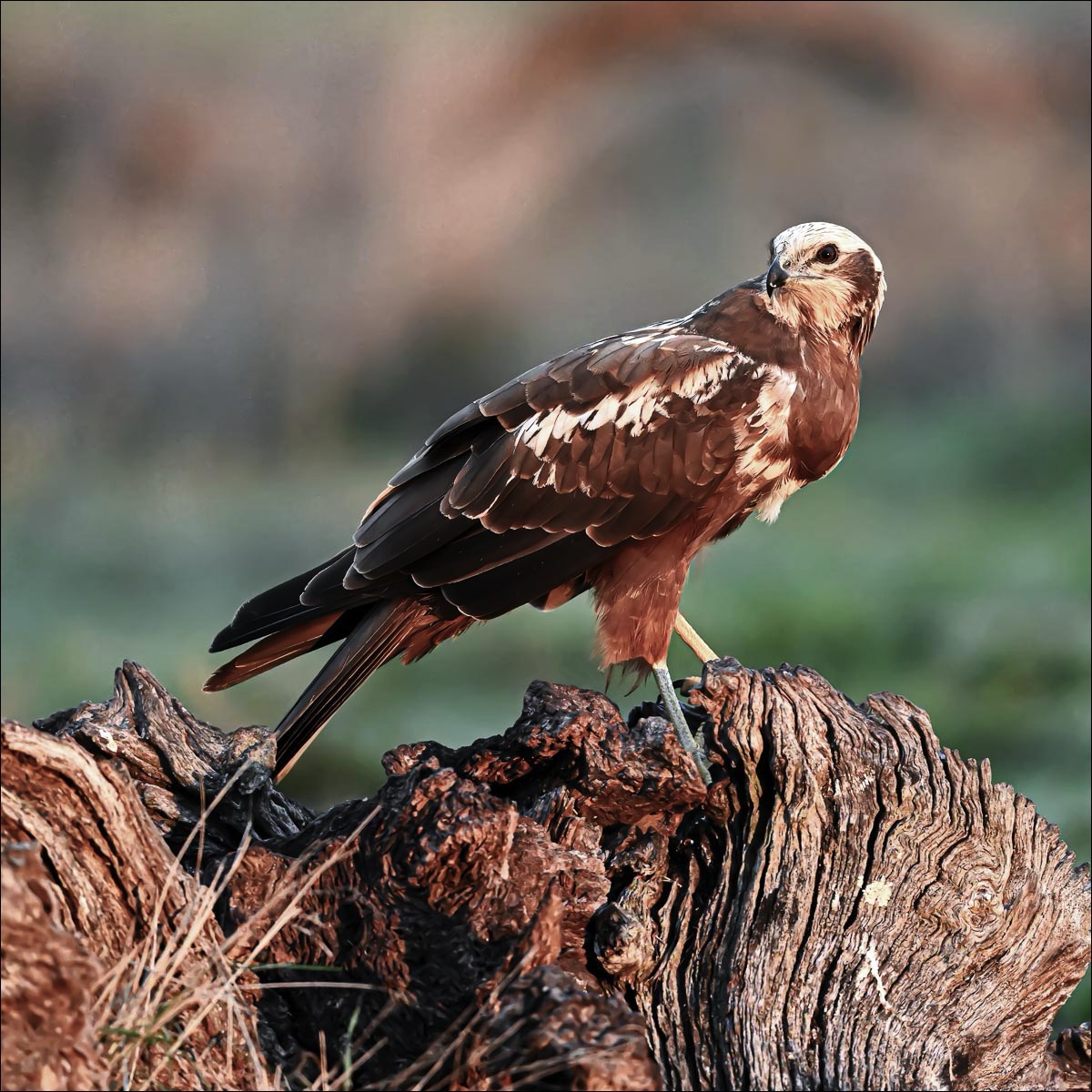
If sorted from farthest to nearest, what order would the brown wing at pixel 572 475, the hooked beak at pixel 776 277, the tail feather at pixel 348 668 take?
the hooked beak at pixel 776 277 < the brown wing at pixel 572 475 < the tail feather at pixel 348 668

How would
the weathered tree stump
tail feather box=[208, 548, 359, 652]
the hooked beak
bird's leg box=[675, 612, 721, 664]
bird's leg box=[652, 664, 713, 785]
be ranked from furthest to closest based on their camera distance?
1. bird's leg box=[675, 612, 721, 664]
2. the hooked beak
3. tail feather box=[208, 548, 359, 652]
4. bird's leg box=[652, 664, 713, 785]
5. the weathered tree stump

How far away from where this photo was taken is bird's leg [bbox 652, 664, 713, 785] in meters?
4.00

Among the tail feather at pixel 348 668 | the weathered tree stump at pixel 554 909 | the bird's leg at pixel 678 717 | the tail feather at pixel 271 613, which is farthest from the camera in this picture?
the tail feather at pixel 271 613

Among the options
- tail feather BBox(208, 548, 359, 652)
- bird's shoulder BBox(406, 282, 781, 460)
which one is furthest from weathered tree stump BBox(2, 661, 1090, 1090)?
bird's shoulder BBox(406, 282, 781, 460)

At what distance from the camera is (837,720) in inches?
152

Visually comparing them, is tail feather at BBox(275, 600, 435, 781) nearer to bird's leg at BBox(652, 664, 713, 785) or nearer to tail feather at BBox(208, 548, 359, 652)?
tail feather at BBox(208, 548, 359, 652)

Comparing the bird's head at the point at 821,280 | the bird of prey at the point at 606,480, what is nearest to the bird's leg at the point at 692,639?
the bird of prey at the point at 606,480

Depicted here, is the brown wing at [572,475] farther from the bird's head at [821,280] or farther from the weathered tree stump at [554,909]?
the weathered tree stump at [554,909]

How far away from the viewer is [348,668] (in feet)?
15.4

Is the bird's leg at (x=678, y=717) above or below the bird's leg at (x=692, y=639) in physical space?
below

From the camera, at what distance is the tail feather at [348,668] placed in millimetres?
4445


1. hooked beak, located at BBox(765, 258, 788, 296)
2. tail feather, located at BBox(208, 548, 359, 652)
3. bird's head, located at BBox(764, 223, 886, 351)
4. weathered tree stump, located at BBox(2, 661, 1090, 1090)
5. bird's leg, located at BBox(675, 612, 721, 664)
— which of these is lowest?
weathered tree stump, located at BBox(2, 661, 1090, 1090)

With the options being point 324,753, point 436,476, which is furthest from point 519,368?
point 436,476

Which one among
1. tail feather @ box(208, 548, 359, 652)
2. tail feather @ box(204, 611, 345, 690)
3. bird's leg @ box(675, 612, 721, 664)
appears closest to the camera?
tail feather @ box(204, 611, 345, 690)
